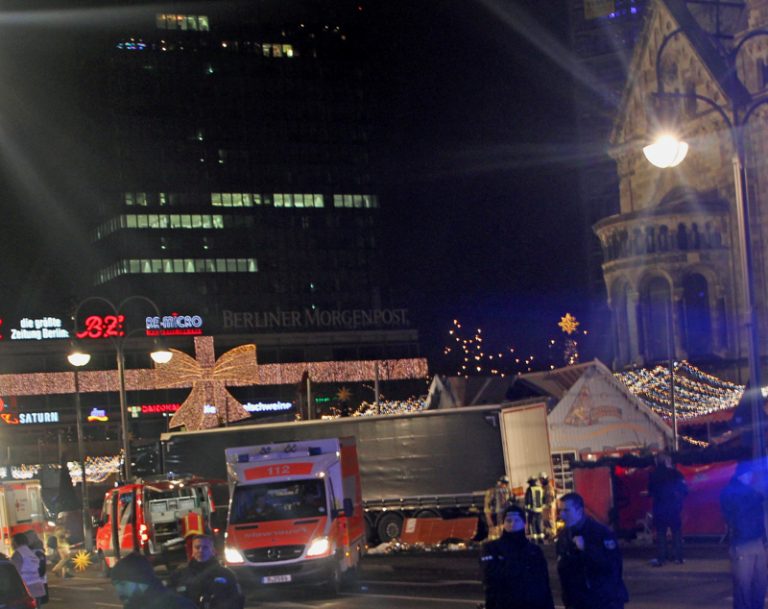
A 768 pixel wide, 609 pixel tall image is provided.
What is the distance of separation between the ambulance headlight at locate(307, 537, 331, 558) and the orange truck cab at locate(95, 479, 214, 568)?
9087mm

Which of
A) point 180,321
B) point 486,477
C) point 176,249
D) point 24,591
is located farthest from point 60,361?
point 24,591

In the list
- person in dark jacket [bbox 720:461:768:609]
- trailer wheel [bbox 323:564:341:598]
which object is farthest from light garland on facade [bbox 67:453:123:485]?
person in dark jacket [bbox 720:461:768:609]

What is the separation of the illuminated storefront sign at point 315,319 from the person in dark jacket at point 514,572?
114546mm

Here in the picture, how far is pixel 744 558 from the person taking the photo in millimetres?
13336

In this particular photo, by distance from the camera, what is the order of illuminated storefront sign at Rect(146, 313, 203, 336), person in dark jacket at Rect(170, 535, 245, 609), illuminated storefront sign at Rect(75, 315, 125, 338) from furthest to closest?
illuminated storefront sign at Rect(146, 313, 203, 336) → illuminated storefront sign at Rect(75, 315, 125, 338) → person in dark jacket at Rect(170, 535, 245, 609)

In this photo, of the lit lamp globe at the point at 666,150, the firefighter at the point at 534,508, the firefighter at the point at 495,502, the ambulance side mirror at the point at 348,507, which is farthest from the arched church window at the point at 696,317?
the lit lamp globe at the point at 666,150

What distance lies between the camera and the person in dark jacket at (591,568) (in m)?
9.56

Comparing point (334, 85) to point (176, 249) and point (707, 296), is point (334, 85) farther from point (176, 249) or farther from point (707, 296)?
point (707, 296)

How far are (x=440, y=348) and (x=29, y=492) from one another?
105958 millimetres

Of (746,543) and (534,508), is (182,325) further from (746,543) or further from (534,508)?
(746,543)

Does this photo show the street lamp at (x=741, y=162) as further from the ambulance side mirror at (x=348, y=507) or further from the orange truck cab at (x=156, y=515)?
the orange truck cab at (x=156, y=515)

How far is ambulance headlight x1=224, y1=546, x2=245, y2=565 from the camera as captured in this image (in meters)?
22.9

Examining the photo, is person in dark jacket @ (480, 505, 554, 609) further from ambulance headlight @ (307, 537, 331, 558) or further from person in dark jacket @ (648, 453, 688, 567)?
ambulance headlight @ (307, 537, 331, 558)

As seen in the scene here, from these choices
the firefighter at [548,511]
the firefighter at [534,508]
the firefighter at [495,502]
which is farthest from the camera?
the firefighter at [548,511]
